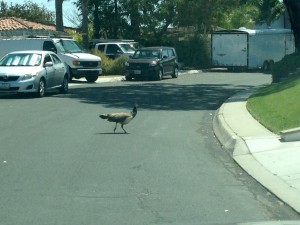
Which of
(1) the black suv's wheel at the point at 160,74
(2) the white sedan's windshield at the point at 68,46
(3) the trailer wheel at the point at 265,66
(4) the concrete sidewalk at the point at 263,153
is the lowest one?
(3) the trailer wheel at the point at 265,66

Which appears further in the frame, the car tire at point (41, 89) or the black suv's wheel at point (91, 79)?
the black suv's wheel at point (91, 79)

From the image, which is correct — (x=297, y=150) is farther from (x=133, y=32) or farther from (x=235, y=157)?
(x=133, y=32)

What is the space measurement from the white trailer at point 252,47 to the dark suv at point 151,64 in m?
10.9

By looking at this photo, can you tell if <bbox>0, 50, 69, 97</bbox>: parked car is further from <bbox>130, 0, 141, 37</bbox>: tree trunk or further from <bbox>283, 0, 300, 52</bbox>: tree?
<bbox>130, 0, 141, 37</bbox>: tree trunk

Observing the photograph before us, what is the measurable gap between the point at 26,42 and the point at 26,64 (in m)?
9.21

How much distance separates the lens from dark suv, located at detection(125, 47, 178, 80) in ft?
134

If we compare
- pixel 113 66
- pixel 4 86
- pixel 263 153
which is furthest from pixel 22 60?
pixel 113 66

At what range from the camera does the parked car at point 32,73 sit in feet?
88.2

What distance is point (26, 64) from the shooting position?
28.3 metres

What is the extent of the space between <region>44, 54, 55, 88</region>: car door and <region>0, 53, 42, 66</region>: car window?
0.27 metres

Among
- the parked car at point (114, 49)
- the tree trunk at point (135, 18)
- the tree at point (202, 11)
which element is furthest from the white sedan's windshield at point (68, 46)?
the tree at point (202, 11)

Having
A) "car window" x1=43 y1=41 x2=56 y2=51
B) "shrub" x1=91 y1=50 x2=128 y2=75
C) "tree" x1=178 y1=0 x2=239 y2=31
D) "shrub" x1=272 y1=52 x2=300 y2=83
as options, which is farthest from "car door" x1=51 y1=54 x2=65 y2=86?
"tree" x1=178 y1=0 x2=239 y2=31

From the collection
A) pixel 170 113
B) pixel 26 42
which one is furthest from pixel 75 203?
pixel 26 42

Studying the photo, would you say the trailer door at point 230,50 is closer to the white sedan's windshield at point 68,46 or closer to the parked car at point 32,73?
the white sedan's windshield at point 68,46
